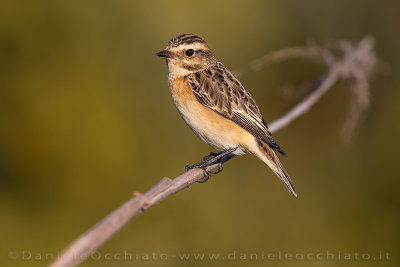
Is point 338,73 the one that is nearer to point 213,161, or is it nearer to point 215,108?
point 215,108

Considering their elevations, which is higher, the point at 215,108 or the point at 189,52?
the point at 189,52

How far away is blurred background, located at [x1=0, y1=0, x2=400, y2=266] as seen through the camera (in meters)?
5.31

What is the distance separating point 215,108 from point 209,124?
210mm

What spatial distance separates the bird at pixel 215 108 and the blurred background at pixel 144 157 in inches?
29.2

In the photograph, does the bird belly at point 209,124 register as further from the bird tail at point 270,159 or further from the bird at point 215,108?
the bird tail at point 270,159

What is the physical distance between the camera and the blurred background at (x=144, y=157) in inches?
209

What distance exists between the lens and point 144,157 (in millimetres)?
5566

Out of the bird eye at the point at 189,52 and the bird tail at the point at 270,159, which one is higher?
the bird eye at the point at 189,52

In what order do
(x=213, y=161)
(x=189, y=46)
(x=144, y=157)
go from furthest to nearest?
(x=144, y=157), (x=189, y=46), (x=213, y=161)

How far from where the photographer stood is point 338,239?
5664 millimetres

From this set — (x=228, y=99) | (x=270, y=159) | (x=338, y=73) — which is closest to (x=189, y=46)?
(x=228, y=99)

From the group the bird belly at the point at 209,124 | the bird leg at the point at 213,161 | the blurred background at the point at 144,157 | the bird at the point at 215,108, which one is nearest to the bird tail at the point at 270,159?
the bird at the point at 215,108

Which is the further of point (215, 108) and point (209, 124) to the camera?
point (215, 108)

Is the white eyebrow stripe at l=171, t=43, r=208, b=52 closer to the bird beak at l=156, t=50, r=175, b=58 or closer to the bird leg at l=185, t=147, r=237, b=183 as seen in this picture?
the bird beak at l=156, t=50, r=175, b=58
